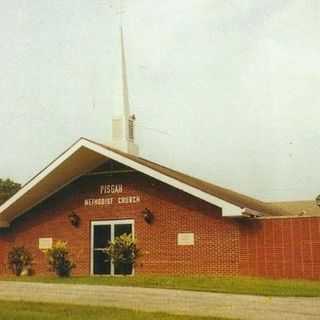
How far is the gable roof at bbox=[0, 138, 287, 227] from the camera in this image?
1963 cm

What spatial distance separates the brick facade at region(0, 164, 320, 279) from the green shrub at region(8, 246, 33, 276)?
1.24 ft

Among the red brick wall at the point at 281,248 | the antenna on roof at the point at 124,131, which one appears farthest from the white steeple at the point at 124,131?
the red brick wall at the point at 281,248

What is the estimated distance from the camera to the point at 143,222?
851 inches

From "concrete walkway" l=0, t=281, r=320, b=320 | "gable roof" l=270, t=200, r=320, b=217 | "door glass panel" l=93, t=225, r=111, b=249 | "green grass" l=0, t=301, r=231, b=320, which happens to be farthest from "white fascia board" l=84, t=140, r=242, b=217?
"gable roof" l=270, t=200, r=320, b=217

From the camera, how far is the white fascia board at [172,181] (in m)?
19.1

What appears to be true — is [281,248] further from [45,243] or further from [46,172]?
[45,243]

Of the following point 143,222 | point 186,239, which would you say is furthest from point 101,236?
point 186,239

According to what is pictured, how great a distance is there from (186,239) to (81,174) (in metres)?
4.80

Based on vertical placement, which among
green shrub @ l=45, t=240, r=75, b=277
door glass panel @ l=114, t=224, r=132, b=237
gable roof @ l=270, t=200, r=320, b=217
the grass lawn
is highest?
gable roof @ l=270, t=200, r=320, b=217

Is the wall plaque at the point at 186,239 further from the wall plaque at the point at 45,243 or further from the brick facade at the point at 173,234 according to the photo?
the wall plaque at the point at 45,243

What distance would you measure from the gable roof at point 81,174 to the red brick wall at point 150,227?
36 centimetres

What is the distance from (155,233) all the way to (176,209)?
1097 millimetres

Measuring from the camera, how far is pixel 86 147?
21312mm

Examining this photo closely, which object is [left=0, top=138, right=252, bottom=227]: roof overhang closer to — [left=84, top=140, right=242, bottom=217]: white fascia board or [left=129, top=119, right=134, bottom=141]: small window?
[left=84, top=140, right=242, bottom=217]: white fascia board
